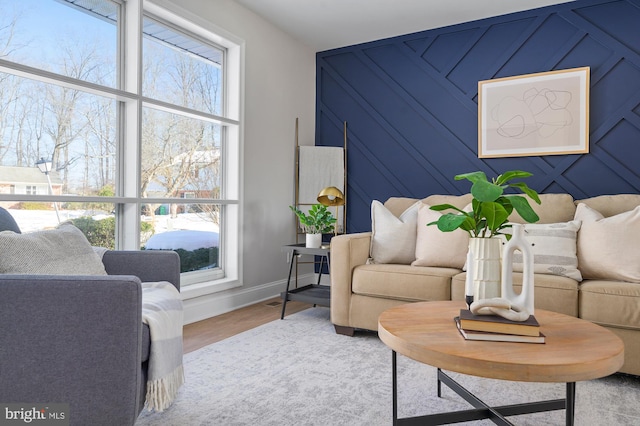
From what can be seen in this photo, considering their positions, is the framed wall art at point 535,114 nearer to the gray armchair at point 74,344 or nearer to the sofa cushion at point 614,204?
the sofa cushion at point 614,204

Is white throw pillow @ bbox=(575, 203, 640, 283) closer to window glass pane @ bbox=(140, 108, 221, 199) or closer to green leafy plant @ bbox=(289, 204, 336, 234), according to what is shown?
green leafy plant @ bbox=(289, 204, 336, 234)

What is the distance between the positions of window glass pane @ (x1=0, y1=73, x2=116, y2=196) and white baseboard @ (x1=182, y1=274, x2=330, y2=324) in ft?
3.36

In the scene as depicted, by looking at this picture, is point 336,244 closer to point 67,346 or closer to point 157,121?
point 157,121

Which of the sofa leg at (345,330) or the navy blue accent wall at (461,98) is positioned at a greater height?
the navy blue accent wall at (461,98)

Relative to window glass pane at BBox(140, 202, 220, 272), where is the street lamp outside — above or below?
above

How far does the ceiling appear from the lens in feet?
11.3

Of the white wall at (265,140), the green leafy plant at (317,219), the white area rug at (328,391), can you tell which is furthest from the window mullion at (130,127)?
the green leafy plant at (317,219)

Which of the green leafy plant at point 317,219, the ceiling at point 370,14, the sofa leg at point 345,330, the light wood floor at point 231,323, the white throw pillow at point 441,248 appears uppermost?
the ceiling at point 370,14

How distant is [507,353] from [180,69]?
9.63ft

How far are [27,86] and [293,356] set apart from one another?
81.5 inches

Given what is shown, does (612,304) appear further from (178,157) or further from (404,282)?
(178,157)

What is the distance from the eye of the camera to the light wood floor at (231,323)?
274 centimetres

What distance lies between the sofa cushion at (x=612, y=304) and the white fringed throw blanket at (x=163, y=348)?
2029 millimetres

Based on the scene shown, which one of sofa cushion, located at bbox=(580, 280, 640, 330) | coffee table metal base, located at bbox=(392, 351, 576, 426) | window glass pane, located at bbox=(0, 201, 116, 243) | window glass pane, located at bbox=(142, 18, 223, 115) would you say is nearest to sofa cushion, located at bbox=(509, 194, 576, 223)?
sofa cushion, located at bbox=(580, 280, 640, 330)
